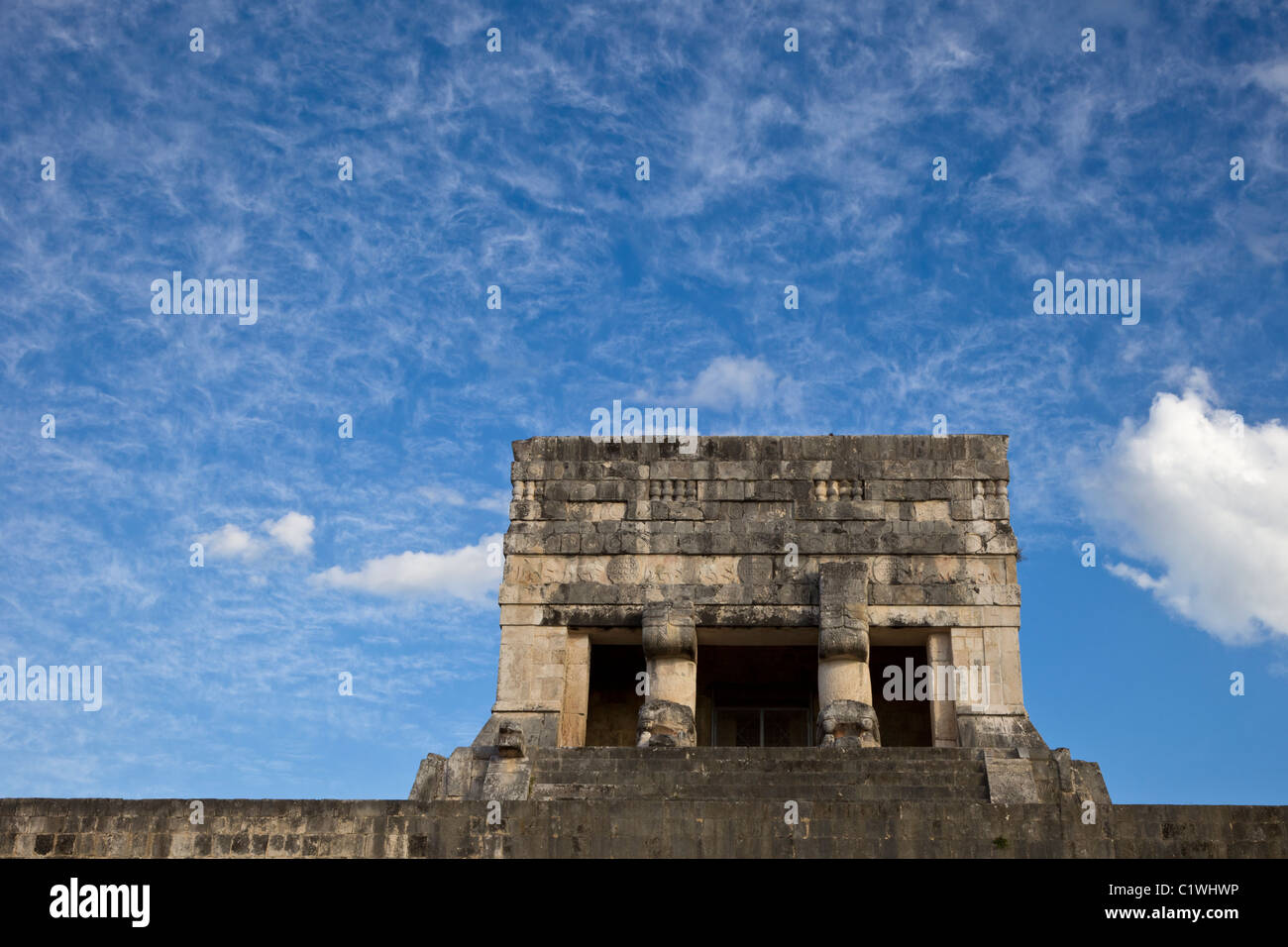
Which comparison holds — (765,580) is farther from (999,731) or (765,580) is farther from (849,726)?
(999,731)

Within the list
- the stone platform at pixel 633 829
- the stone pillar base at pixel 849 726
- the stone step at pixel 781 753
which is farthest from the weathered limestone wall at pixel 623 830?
the stone pillar base at pixel 849 726

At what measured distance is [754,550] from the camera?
2308cm

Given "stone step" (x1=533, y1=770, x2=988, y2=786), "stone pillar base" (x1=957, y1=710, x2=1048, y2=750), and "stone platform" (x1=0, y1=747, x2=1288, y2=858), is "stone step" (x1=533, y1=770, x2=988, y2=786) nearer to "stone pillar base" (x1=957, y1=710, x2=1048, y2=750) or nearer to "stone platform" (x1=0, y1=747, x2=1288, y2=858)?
"stone platform" (x1=0, y1=747, x2=1288, y2=858)

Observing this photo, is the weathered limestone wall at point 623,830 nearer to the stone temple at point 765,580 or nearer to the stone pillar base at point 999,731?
the stone temple at point 765,580

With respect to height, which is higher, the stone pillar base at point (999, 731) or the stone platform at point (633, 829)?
the stone pillar base at point (999, 731)

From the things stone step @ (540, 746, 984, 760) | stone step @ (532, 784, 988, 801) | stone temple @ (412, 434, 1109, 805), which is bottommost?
stone step @ (532, 784, 988, 801)

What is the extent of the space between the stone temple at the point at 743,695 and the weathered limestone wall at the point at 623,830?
2 centimetres

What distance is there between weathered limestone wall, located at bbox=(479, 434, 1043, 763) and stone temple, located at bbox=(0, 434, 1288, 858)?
0.03m

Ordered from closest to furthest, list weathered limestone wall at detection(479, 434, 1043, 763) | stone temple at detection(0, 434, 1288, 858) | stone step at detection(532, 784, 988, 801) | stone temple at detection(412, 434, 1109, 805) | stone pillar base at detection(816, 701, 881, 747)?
stone temple at detection(0, 434, 1288, 858) → stone step at detection(532, 784, 988, 801) → stone pillar base at detection(816, 701, 881, 747) → stone temple at detection(412, 434, 1109, 805) → weathered limestone wall at detection(479, 434, 1043, 763)

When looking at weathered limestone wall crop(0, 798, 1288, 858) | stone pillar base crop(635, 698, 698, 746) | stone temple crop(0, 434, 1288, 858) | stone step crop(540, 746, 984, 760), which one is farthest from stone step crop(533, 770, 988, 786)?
weathered limestone wall crop(0, 798, 1288, 858)

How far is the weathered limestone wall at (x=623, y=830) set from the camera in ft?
51.9

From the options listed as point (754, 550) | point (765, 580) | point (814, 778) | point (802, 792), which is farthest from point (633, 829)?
point (754, 550)

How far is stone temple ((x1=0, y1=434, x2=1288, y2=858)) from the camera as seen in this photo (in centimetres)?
1608

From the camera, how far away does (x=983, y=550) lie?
2289cm
